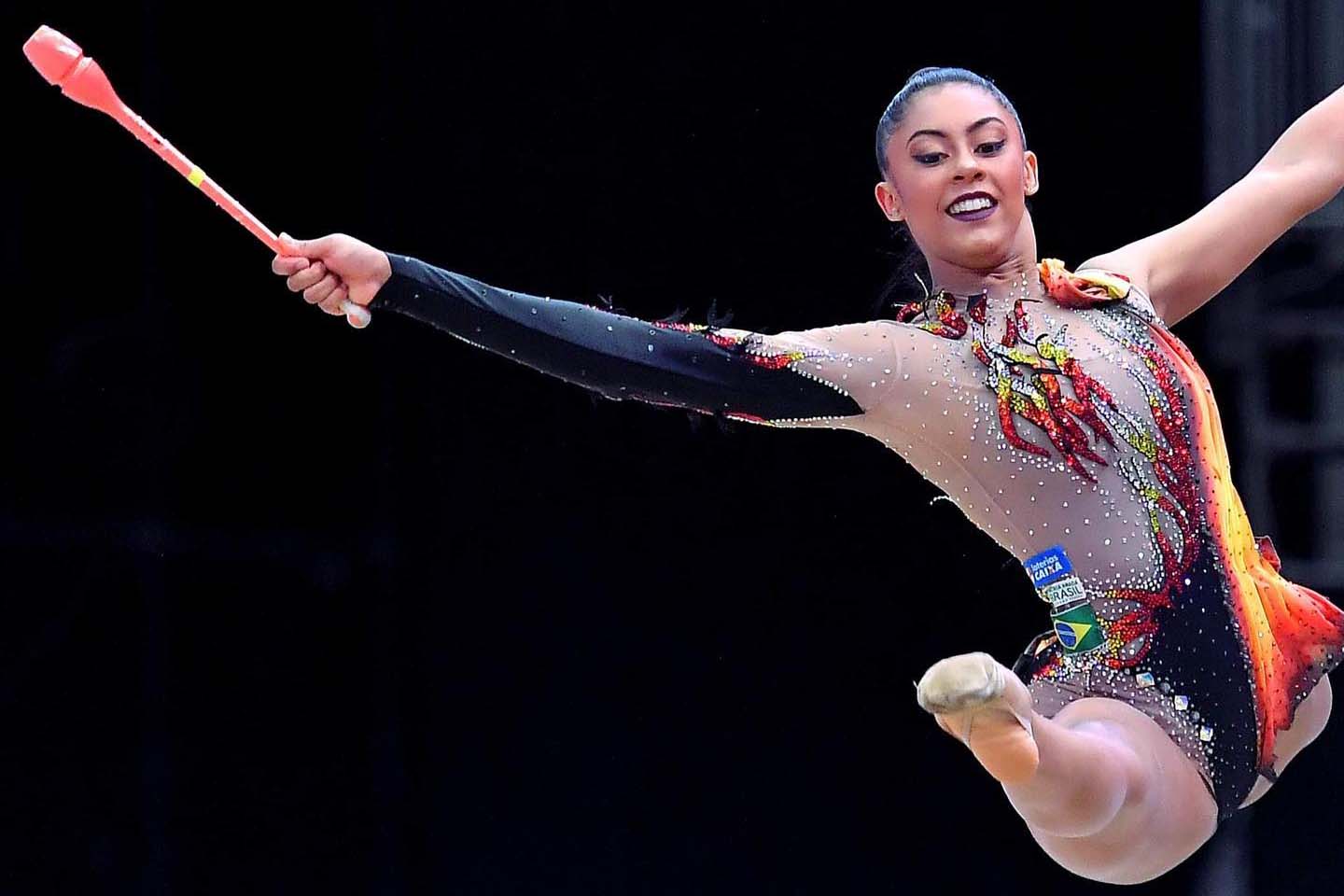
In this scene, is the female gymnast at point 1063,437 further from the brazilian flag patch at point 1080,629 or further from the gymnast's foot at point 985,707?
the gymnast's foot at point 985,707

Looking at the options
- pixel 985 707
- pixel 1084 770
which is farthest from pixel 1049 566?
pixel 985 707

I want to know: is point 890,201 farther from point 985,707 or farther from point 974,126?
point 985,707

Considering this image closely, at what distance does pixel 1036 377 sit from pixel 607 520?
1227 millimetres

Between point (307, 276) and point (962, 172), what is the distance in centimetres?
79

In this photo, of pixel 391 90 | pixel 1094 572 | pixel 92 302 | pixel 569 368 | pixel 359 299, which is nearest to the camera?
pixel 359 299

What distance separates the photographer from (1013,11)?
3.11 meters

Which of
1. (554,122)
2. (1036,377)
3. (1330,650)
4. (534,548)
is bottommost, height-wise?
(1330,650)

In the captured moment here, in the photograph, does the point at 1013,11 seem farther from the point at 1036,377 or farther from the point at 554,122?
the point at 1036,377

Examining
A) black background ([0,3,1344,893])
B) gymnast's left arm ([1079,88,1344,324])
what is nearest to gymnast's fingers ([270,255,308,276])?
gymnast's left arm ([1079,88,1344,324])

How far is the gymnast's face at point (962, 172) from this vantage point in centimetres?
211

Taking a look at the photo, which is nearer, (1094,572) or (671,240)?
(1094,572)

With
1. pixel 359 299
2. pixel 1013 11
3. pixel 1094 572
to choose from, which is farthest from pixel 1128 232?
pixel 359 299

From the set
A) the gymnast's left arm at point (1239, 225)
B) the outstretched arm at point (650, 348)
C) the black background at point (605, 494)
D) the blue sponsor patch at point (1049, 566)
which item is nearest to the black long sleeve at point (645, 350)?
the outstretched arm at point (650, 348)

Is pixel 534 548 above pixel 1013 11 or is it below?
below
